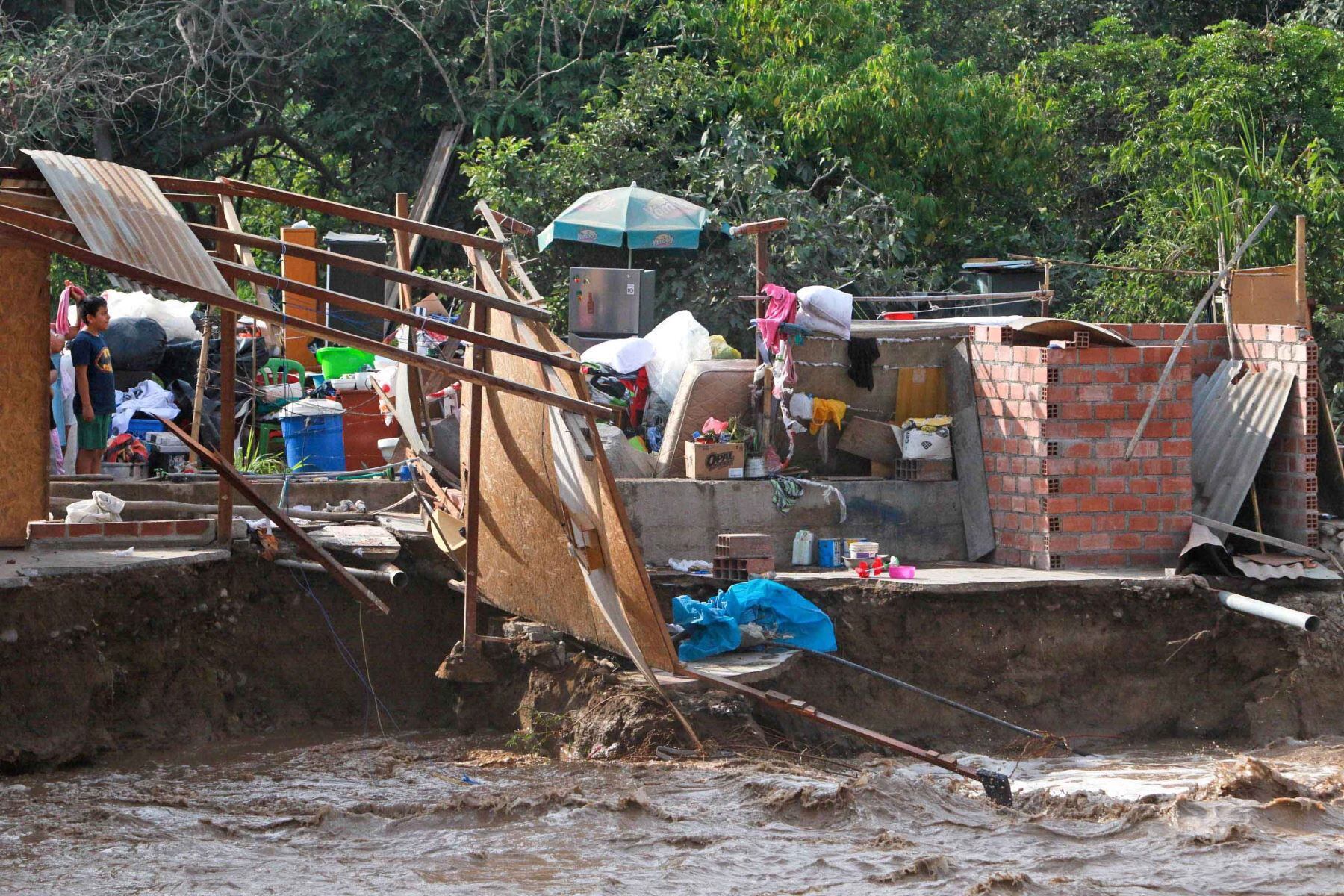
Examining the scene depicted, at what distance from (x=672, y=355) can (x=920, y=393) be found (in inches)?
81.7

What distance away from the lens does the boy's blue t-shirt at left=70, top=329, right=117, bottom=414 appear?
389 inches

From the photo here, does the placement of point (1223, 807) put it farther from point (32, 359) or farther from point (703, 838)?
point (32, 359)

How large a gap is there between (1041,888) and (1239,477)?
498 cm

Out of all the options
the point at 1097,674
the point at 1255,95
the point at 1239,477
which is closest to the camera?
the point at 1097,674

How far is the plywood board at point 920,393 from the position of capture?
10234 mm

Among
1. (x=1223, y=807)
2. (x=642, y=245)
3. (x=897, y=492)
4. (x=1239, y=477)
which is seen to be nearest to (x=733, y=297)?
(x=642, y=245)

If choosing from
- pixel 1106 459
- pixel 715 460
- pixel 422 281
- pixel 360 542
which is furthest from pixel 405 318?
pixel 1106 459

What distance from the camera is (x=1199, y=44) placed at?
15.4 meters

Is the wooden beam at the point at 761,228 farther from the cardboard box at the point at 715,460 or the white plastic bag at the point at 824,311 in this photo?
the cardboard box at the point at 715,460

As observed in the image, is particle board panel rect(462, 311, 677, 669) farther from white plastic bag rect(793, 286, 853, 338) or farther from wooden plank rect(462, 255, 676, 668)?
white plastic bag rect(793, 286, 853, 338)

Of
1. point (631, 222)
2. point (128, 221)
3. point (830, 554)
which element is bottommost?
point (830, 554)

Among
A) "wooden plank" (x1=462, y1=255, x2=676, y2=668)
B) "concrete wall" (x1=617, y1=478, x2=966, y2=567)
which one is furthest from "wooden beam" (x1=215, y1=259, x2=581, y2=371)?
"concrete wall" (x1=617, y1=478, x2=966, y2=567)

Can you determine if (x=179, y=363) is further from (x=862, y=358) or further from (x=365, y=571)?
(x=862, y=358)

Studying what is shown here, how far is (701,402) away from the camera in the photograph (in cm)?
1006
